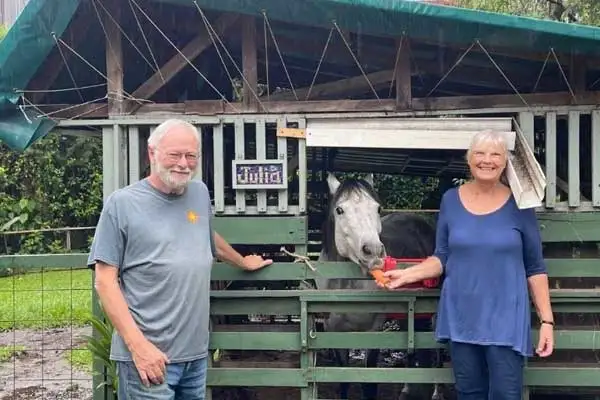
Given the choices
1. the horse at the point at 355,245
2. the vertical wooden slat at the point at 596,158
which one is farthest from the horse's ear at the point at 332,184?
the vertical wooden slat at the point at 596,158

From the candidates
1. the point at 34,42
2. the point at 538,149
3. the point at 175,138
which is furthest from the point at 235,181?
the point at 538,149

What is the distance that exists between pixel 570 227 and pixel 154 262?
2.61 meters

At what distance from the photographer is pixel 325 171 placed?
23.3ft

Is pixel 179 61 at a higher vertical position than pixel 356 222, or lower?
higher

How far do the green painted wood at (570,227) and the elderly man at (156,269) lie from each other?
88.1 inches

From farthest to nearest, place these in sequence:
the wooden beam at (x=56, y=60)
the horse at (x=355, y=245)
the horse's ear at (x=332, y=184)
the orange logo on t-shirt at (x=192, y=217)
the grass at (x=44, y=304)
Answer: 1. the grass at (x=44, y=304)
2. the horse's ear at (x=332, y=184)
3. the wooden beam at (x=56, y=60)
4. the horse at (x=355, y=245)
5. the orange logo on t-shirt at (x=192, y=217)

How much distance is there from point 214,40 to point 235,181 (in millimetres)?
986

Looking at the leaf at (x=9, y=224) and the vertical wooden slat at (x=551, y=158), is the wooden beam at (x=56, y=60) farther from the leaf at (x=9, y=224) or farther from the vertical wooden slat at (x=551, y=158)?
the leaf at (x=9, y=224)

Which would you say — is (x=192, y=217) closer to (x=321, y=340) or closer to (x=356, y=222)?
(x=321, y=340)

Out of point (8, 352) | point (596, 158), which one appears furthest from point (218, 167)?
point (8, 352)

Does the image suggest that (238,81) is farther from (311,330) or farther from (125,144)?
(311,330)

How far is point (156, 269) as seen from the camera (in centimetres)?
323

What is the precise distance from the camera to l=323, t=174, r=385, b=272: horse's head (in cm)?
443

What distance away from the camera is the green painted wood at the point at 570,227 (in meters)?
4.25
